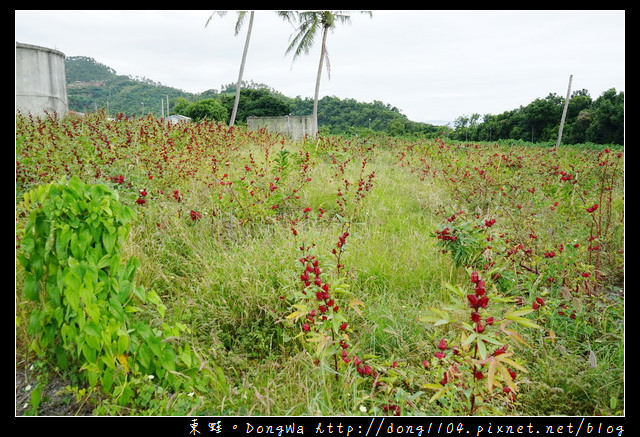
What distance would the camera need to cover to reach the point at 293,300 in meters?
2.40

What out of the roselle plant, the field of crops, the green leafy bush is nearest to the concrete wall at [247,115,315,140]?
the field of crops

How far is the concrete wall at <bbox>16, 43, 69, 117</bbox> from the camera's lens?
10.0 m

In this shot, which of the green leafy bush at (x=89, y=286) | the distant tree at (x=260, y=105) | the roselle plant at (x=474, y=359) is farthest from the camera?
the distant tree at (x=260, y=105)

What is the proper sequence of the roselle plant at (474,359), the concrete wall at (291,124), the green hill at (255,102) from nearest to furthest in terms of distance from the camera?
the roselle plant at (474,359) → the concrete wall at (291,124) → the green hill at (255,102)

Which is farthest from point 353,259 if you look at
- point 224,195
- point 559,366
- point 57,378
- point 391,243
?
point 57,378

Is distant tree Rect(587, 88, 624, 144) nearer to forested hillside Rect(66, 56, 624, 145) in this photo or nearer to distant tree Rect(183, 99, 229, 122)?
forested hillside Rect(66, 56, 624, 145)

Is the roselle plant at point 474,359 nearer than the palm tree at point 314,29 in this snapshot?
Yes

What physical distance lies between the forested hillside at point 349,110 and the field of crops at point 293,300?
18.9 m

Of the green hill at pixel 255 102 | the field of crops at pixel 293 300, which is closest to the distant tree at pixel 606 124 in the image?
the green hill at pixel 255 102

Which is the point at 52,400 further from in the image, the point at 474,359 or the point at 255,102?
the point at 255,102

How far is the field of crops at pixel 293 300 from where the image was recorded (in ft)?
5.11

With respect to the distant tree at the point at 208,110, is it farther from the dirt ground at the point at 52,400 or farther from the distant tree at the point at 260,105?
the dirt ground at the point at 52,400

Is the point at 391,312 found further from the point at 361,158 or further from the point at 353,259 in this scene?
the point at 361,158

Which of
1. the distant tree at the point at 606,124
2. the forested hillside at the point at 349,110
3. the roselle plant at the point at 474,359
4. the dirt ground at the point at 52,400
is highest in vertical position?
the forested hillside at the point at 349,110
